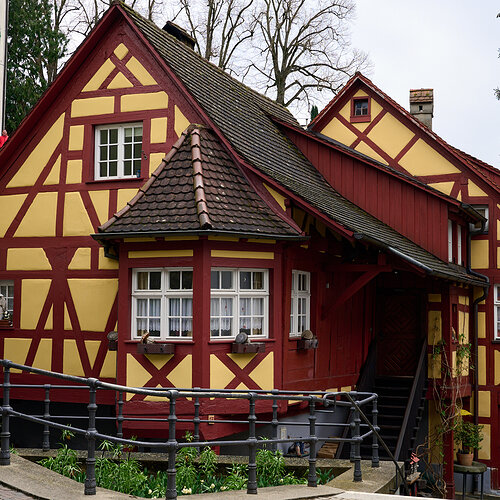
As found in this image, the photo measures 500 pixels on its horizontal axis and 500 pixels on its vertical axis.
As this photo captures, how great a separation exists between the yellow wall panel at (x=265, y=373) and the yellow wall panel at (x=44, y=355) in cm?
416

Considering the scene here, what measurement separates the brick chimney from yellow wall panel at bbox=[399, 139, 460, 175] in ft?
9.95

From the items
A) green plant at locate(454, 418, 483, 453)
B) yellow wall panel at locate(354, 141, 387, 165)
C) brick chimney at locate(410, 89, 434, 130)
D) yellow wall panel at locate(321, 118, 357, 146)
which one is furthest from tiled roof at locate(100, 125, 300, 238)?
brick chimney at locate(410, 89, 434, 130)

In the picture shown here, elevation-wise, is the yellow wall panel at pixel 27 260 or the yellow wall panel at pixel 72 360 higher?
the yellow wall panel at pixel 27 260

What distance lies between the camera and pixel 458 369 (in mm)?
17203

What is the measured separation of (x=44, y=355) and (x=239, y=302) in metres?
4.24

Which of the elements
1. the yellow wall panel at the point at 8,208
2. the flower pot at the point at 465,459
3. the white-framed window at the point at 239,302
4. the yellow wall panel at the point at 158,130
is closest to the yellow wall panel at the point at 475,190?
the flower pot at the point at 465,459

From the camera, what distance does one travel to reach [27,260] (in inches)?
590

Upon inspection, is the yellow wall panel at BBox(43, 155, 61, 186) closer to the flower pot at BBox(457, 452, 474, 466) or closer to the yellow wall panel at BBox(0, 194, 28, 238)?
the yellow wall panel at BBox(0, 194, 28, 238)

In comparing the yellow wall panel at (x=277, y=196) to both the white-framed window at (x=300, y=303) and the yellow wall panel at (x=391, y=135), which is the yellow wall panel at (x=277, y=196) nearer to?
the white-framed window at (x=300, y=303)

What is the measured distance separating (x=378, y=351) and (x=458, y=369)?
1.80m

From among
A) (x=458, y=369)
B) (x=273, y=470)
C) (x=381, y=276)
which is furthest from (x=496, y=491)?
(x=273, y=470)

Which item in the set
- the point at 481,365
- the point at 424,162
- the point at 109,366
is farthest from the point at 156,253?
the point at 481,365

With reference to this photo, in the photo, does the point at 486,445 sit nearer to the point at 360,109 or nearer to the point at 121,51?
the point at 360,109

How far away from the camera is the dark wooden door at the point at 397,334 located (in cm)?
1778
